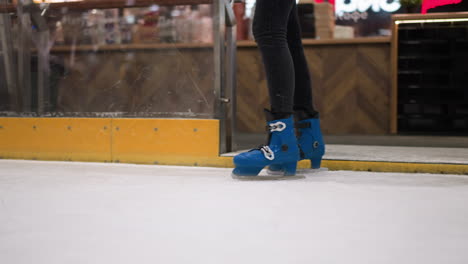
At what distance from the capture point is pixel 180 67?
7.58 feet

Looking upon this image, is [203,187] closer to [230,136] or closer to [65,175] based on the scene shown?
[65,175]

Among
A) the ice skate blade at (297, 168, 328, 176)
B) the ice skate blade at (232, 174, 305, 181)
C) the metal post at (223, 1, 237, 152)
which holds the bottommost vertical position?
the ice skate blade at (297, 168, 328, 176)

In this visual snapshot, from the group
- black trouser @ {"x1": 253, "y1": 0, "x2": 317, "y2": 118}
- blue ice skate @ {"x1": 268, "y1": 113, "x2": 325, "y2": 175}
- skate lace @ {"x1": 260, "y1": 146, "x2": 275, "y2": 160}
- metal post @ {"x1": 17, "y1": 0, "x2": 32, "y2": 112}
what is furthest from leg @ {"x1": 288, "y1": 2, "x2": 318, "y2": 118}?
metal post @ {"x1": 17, "y1": 0, "x2": 32, "y2": 112}

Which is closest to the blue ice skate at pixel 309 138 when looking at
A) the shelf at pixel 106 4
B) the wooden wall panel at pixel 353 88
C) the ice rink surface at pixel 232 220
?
the ice rink surface at pixel 232 220

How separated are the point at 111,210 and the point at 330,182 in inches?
28.4

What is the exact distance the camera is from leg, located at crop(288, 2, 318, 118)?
6.33ft

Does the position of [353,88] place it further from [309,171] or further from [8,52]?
[8,52]

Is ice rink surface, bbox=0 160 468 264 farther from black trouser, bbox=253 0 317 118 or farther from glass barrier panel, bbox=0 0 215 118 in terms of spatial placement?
glass barrier panel, bbox=0 0 215 118

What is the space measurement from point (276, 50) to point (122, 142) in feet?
2.94

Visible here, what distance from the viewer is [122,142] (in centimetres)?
230

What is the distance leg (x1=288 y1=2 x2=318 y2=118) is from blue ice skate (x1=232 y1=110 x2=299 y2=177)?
0.74 ft

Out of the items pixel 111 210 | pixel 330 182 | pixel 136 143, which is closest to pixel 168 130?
pixel 136 143

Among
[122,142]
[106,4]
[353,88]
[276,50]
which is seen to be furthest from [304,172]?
[353,88]

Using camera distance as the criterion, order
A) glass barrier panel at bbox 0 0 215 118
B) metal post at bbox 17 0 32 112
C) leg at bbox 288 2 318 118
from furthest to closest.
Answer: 1. metal post at bbox 17 0 32 112
2. glass barrier panel at bbox 0 0 215 118
3. leg at bbox 288 2 318 118
